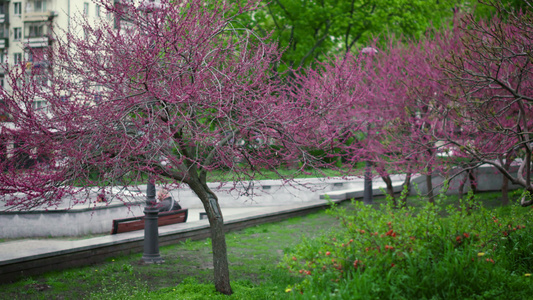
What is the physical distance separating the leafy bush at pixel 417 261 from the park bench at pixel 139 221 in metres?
6.08

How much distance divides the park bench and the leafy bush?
6.08 m

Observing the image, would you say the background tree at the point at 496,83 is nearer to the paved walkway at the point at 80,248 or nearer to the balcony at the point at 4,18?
the paved walkway at the point at 80,248

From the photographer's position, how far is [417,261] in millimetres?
5750

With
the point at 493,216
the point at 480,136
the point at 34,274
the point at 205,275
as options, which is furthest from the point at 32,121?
the point at 480,136

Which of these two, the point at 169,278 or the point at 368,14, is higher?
the point at 368,14

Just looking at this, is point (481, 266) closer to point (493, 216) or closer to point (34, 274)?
point (493, 216)

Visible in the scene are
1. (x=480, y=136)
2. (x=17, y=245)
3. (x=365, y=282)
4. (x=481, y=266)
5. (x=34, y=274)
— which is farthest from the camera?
(x=480, y=136)

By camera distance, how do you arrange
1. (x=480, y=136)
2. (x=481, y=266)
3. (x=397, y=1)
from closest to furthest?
(x=481, y=266) < (x=480, y=136) < (x=397, y=1)

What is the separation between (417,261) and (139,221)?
7.87m

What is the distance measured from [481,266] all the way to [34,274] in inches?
269

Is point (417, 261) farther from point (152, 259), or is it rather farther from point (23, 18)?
point (23, 18)

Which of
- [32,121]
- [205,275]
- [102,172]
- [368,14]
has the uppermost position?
[368,14]

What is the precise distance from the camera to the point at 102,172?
6.38 meters

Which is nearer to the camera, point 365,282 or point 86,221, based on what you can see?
point 365,282
